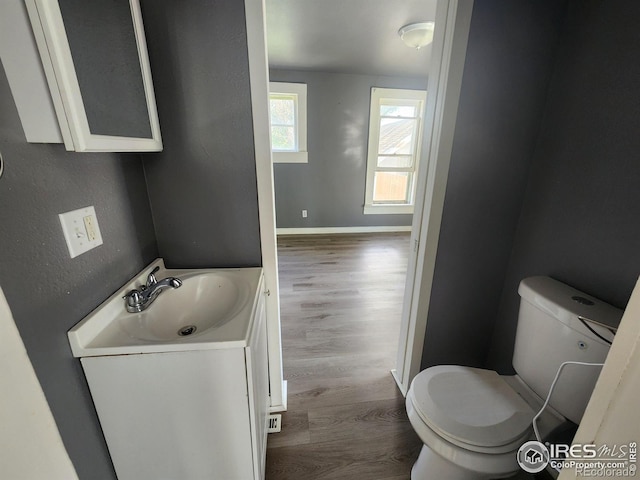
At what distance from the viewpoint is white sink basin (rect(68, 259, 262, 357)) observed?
2.43ft

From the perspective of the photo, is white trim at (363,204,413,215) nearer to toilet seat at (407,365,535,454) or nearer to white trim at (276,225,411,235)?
white trim at (276,225,411,235)

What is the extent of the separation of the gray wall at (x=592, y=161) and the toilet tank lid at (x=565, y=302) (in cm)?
6

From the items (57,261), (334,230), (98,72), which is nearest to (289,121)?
(334,230)

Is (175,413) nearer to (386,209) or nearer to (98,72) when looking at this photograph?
(98,72)

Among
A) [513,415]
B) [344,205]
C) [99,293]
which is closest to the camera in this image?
[99,293]

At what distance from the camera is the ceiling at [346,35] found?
195 cm

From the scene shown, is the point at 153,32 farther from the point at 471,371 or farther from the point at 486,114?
the point at 471,371

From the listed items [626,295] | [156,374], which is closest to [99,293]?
[156,374]

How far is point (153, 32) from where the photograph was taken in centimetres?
95

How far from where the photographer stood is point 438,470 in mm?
1005

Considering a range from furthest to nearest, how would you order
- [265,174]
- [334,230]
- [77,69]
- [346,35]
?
[334,230]
[346,35]
[265,174]
[77,69]

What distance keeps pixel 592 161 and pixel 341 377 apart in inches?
64.5

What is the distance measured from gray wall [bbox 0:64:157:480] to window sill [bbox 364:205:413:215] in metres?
3.90

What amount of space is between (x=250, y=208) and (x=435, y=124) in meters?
0.90
